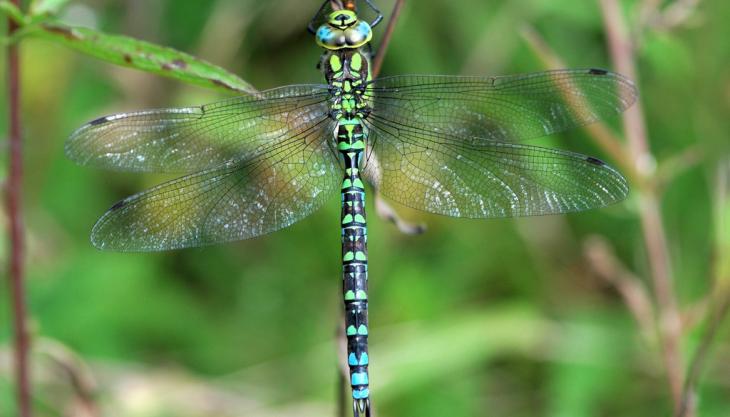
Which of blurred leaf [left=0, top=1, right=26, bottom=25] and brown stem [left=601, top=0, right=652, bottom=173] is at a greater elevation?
Answer: brown stem [left=601, top=0, right=652, bottom=173]

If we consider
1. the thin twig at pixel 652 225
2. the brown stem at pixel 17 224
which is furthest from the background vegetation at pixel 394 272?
the brown stem at pixel 17 224

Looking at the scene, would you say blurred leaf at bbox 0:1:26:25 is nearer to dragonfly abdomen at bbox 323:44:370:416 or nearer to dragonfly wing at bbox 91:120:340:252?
dragonfly wing at bbox 91:120:340:252

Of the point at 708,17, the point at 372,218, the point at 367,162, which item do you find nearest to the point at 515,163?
the point at 367,162

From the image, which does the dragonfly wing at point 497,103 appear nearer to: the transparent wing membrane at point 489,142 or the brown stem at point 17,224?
the transparent wing membrane at point 489,142

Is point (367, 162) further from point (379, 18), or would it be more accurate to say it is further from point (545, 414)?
point (545, 414)

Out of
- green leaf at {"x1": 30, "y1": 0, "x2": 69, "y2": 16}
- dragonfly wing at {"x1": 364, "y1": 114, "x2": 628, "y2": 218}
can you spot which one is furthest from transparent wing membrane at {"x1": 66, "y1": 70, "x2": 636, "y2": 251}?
green leaf at {"x1": 30, "y1": 0, "x2": 69, "y2": 16}

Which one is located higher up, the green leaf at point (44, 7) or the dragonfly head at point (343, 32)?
the dragonfly head at point (343, 32)
